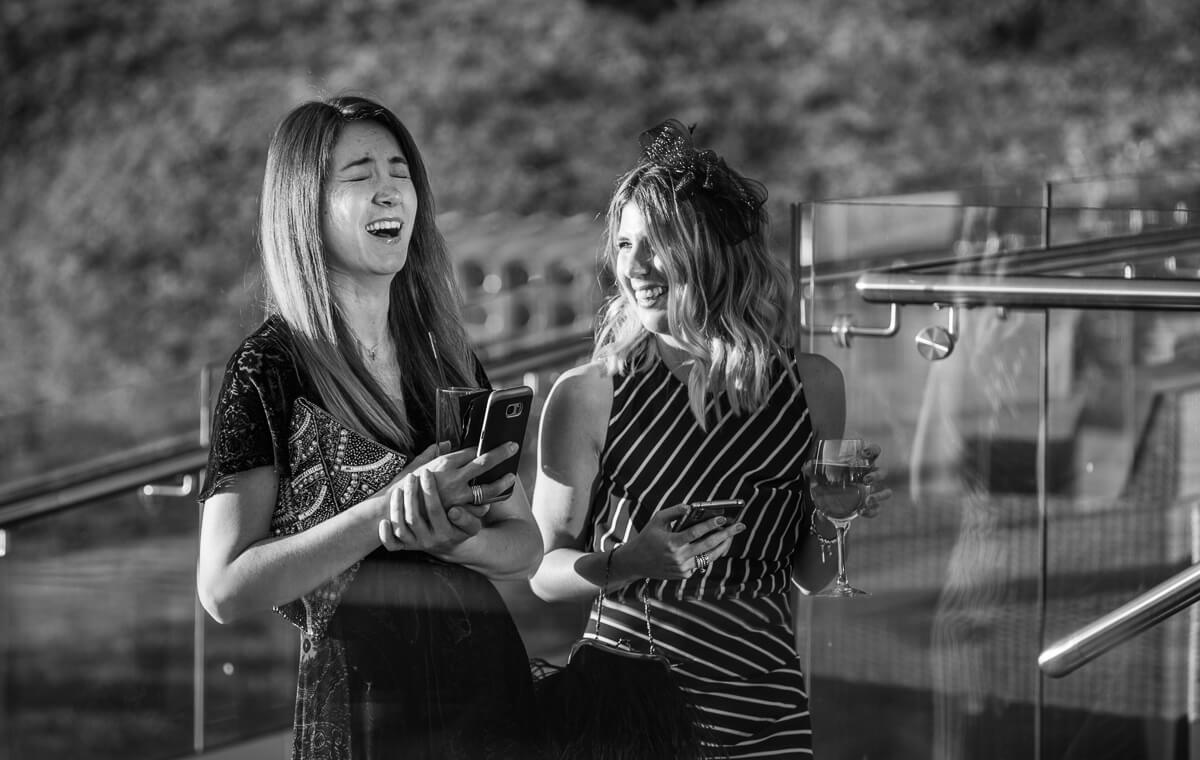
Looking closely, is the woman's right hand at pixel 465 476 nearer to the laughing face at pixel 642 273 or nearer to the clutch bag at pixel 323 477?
the clutch bag at pixel 323 477

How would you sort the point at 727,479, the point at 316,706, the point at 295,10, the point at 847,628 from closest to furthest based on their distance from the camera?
the point at 316,706, the point at 727,479, the point at 847,628, the point at 295,10

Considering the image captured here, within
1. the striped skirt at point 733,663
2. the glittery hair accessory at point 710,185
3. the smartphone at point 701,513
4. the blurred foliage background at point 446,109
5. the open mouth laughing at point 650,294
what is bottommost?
the striped skirt at point 733,663

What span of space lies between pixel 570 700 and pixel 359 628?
0.99ft

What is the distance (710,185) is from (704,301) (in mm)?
175

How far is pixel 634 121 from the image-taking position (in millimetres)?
15312

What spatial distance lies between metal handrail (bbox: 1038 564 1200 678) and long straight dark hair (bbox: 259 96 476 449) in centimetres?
88

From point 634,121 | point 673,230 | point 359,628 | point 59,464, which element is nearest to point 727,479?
point 673,230

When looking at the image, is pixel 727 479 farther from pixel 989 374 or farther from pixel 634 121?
pixel 634 121

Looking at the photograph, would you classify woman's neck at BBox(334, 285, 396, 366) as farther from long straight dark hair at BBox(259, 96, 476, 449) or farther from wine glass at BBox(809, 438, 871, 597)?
wine glass at BBox(809, 438, 871, 597)

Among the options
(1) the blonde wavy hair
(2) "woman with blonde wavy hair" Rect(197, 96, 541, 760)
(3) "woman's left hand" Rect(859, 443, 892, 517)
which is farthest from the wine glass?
(2) "woman with blonde wavy hair" Rect(197, 96, 541, 760)

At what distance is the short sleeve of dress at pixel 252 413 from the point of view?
5.47 ft

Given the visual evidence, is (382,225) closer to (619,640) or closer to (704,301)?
(704,301)

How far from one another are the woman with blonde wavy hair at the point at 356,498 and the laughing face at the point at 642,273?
0.33 m

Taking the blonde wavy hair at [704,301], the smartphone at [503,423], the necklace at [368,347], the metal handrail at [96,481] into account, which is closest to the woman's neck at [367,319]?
the necklace at [368,347]
